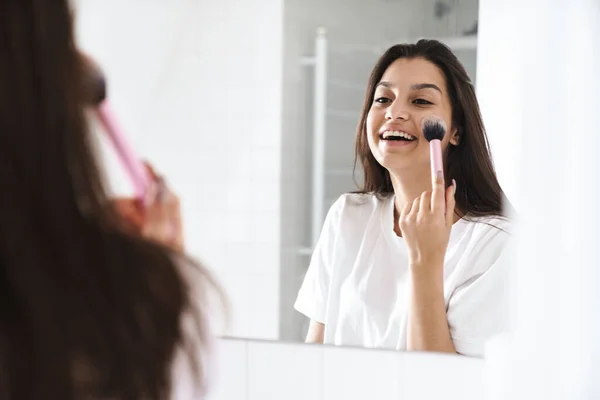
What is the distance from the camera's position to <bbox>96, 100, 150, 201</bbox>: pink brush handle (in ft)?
3.40

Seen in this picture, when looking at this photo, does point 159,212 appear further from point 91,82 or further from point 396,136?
point 91,82

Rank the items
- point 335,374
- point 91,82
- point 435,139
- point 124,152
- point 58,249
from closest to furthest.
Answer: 1. point 58,249
2. point 91,82
3. point 124,152
4. point 435,139
5. point 335,374

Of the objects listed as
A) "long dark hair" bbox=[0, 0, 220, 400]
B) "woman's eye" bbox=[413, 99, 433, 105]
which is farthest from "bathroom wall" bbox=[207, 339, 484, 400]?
"long dark hair" bbox=[0, 0, 220, 400]

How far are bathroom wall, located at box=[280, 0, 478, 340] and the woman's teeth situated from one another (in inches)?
2.1

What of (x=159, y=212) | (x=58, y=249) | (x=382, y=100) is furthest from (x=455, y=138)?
(x=58, y=249)

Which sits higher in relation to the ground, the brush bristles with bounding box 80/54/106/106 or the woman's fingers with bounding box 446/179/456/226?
the brush bristles with bounding box 80/54/106/106

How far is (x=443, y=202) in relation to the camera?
1216mm

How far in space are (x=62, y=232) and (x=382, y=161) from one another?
0.92 metres

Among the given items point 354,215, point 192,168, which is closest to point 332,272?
point 354,215

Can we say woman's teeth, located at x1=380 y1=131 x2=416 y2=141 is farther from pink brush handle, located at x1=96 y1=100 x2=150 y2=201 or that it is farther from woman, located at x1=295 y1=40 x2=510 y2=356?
pink brush handle, located at x1=96 y1=100 x2=150 y2=201

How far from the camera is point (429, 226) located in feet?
4.03

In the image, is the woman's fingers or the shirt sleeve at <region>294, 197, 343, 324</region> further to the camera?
the shirt sleeve at <region>294, 197, 343, 324</region>

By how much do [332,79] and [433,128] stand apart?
19 cm

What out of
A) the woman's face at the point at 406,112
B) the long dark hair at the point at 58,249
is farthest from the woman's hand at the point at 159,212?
the long dark hair at the point at 58,249
